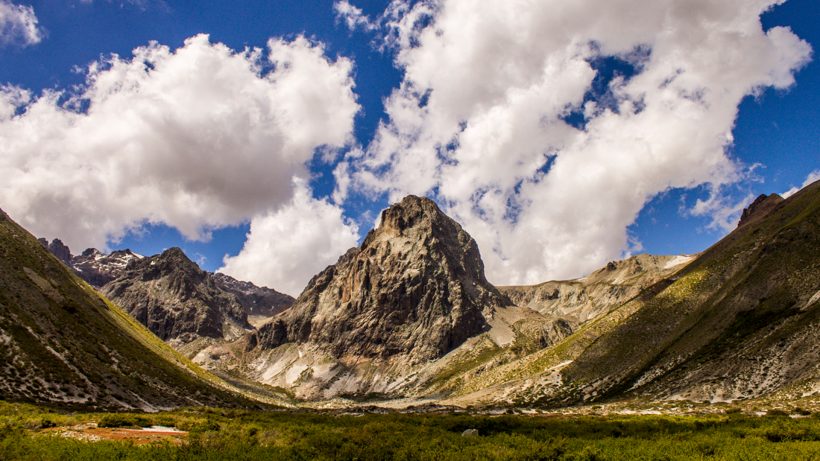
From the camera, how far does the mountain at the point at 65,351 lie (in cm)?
6284

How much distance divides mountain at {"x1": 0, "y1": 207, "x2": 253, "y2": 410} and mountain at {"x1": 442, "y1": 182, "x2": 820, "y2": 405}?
354ft

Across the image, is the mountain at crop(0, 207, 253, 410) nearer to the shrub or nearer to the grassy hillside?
the shrub

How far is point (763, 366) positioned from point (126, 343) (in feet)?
456

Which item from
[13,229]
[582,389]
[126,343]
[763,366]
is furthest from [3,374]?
[582,389]

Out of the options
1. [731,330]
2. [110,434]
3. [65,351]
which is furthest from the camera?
[731,330]

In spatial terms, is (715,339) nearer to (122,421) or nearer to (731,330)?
(731,330)

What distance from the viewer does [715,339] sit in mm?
116188

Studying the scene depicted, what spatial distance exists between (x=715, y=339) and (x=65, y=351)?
146 m

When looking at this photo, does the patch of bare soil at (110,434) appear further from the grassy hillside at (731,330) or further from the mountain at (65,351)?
the grassy hillside at (731,330)

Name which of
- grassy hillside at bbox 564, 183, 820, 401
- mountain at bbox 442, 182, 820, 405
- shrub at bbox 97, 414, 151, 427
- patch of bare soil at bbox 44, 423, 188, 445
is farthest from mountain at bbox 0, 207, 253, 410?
grassy hillside at bbox 564, 183, 820, 401

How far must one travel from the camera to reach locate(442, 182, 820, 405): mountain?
287ft

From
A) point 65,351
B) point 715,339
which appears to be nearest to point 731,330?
point 715,339

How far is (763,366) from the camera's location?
87188 mm

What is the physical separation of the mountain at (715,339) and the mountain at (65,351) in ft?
354
